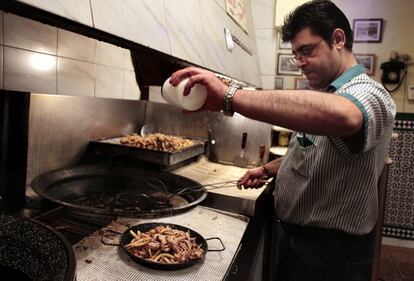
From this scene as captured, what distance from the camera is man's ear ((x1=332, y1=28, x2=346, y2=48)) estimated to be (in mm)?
1421

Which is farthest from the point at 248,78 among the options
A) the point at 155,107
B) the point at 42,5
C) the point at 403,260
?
the point at 403,260

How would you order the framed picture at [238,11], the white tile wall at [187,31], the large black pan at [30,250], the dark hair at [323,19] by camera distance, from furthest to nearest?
the framed picture at [238,11] → the dark hair at [323,19] → the white tile wall at [187,31] → the large black pan at [30,250]

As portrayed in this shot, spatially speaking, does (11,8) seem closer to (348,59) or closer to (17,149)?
(17,149)

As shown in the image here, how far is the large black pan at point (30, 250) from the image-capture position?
2.04ft

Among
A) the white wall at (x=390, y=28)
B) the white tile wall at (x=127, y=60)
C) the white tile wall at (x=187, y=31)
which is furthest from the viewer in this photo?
the white wall at (x=390, y=28)

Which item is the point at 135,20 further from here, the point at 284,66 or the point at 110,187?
the point at 284,66

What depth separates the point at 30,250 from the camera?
67 cm

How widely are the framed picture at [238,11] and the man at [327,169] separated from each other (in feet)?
2.07

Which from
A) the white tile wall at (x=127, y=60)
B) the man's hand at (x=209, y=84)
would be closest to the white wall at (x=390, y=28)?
the white tile wall at (x=127, y=60)

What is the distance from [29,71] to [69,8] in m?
1.08

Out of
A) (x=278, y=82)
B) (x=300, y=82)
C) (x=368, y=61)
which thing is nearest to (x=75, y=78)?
(x=278, y=82)

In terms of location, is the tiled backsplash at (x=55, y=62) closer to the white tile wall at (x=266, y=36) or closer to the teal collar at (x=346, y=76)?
the teal collar at (x=346, y=76)

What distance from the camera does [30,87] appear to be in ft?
5.33

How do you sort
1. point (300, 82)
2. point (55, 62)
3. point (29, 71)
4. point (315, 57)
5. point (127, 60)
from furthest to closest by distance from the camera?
1. point (300, 82)
2. point (127, 60)
3. point (55, 62)
4. point (29, 71)
5. point (315, 57)
